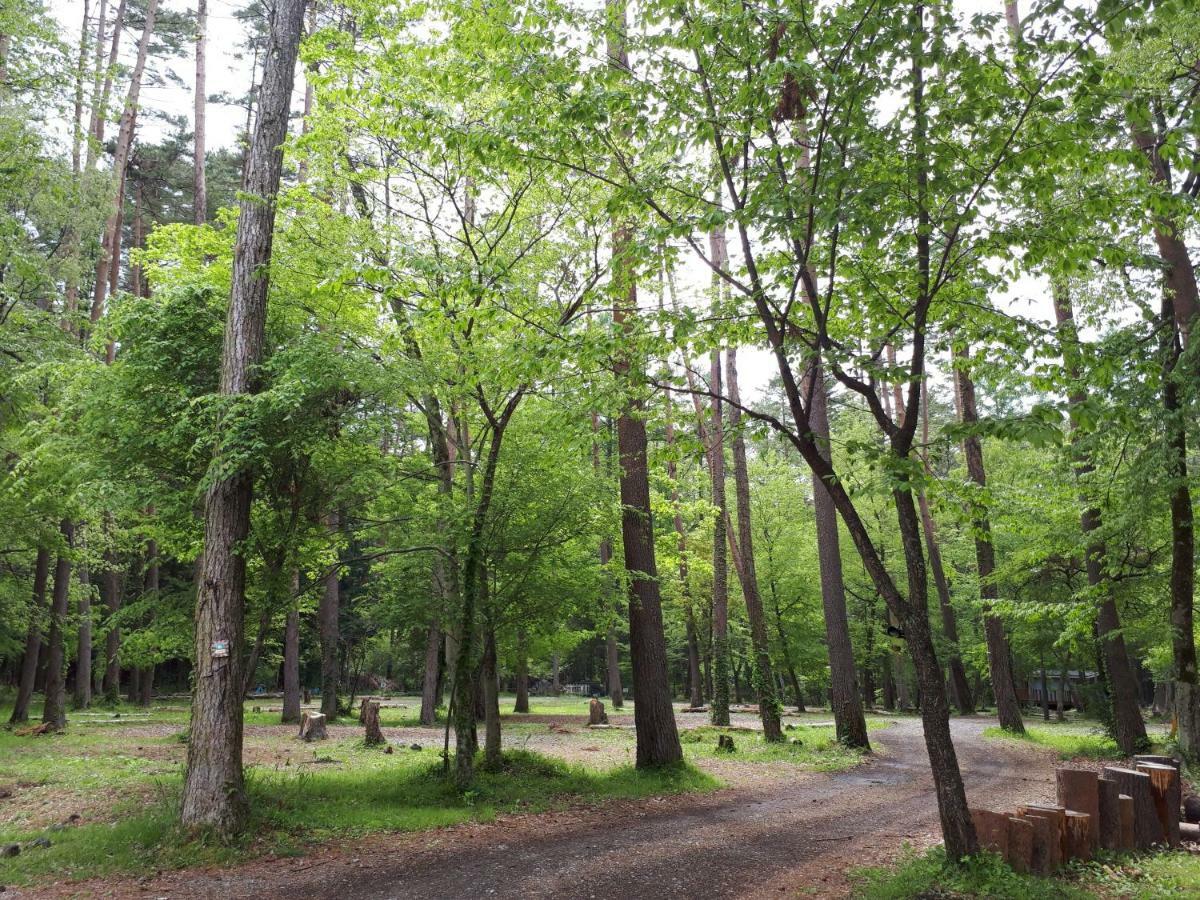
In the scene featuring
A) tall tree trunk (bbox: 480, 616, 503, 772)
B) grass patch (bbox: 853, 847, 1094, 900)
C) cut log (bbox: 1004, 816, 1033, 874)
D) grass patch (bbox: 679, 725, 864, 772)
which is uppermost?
tall tree trunk (bbox: 480, 616, 503, 772)

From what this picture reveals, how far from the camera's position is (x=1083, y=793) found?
6711 mm

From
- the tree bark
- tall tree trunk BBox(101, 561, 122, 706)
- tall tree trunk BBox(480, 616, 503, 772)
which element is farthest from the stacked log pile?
tall tree trunk BBox(101, 561, 122, 706)

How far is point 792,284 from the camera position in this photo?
6.49 meters

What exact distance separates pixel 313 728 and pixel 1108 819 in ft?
43.6

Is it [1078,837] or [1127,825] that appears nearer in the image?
[1078,837]

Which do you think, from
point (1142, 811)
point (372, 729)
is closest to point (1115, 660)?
point (1142, 811)

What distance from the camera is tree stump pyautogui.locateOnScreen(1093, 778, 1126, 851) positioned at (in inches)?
261

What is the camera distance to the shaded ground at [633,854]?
5945 millimetres

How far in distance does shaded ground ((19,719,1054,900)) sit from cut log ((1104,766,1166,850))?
5.76ft

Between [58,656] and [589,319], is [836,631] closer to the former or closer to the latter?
[589,319]

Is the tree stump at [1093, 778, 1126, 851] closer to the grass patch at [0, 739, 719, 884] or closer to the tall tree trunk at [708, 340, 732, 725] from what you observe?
the grass patch at [0, 739, 719, 884]

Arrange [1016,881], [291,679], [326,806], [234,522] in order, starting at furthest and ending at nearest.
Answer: [291,679], [326,806], [234,522], [1016,881]

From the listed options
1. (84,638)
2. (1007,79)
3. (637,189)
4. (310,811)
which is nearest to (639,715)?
(310,811)

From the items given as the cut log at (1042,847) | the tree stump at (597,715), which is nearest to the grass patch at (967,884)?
the cut log at (1042,847)
